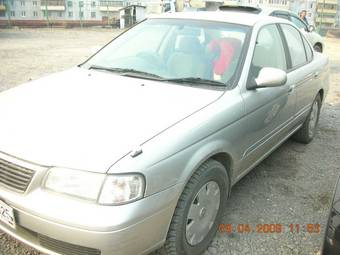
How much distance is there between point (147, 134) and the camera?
2.16m

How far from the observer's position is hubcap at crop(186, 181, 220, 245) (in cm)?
245

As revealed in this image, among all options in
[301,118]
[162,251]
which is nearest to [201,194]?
[162,251]

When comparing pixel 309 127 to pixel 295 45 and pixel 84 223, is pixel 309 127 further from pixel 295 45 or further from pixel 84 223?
pixel 84 223

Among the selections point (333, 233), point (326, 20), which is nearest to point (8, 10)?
point (326, 20)

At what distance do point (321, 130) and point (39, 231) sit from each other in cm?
441

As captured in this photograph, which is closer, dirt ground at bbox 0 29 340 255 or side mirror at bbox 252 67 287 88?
dirt ground at bbox 0 29 340 255

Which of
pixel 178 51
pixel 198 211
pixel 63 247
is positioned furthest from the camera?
pixel 178 51

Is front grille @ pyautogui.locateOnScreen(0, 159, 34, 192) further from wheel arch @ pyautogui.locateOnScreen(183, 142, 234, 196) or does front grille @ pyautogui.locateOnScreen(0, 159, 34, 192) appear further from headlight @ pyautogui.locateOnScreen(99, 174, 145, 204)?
wheel arch @ pyautogui.locateOnScreen(183, 142, 234, 196)

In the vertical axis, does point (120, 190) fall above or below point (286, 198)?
above

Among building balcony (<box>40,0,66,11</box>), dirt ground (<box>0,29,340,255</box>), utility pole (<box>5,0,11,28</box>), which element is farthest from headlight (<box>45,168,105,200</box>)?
building balcony (<box>40,0,66,11</box>)

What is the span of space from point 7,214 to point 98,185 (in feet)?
1.93

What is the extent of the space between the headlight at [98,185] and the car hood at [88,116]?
0.05 meters

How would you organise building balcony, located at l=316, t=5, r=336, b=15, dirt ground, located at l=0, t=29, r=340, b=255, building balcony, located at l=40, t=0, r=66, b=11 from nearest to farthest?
dirt ground, located at l=0, t=29, r=340, b=255, building balcony, located at l=316, t=5, r=336, b=15, building balcony, located at l=40, t=0, r=66, b=11

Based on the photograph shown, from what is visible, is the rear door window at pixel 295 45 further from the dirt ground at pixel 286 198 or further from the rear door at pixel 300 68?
the dirt ground at pixel 286 198
